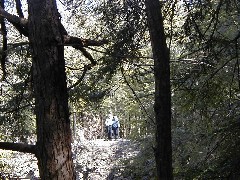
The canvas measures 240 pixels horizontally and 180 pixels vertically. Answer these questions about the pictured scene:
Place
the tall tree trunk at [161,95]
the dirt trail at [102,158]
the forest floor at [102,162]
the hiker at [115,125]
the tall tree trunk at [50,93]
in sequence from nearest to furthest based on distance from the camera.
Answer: the tall tree trunk at [50,93], the tall tree trunk at [161,95], the forest floor at [102,162], the dirt trail at [102,158], the hiker at [115,125]

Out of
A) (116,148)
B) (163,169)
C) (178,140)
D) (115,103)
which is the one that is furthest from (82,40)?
(115,103)

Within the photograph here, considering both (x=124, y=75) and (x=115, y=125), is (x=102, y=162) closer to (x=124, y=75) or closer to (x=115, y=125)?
(x=115, y=125)

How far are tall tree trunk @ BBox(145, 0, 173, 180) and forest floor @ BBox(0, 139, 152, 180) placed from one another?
25.4 feet

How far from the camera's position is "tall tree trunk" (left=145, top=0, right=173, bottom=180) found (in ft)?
15.8

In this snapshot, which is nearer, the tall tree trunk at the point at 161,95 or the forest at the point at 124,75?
the forest at the point at 124,75

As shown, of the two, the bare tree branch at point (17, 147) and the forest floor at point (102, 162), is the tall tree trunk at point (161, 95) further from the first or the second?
the forest floor at point (102, 162)

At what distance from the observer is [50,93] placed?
344 centimetres

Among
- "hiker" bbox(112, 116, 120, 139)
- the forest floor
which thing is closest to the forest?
the forest floor

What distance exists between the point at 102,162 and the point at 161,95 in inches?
479

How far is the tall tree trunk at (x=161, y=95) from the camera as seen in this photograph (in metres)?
4.83

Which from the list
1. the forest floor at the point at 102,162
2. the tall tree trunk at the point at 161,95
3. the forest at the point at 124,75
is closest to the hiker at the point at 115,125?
the forest floor at the point at 102,162

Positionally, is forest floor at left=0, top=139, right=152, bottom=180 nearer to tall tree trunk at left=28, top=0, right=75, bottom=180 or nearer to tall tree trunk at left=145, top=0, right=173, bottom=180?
tall tree trunk at left=145, top=0, right=173, bottom=180

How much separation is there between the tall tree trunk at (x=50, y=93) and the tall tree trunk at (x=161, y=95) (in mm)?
1690

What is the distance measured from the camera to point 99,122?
103 ft
